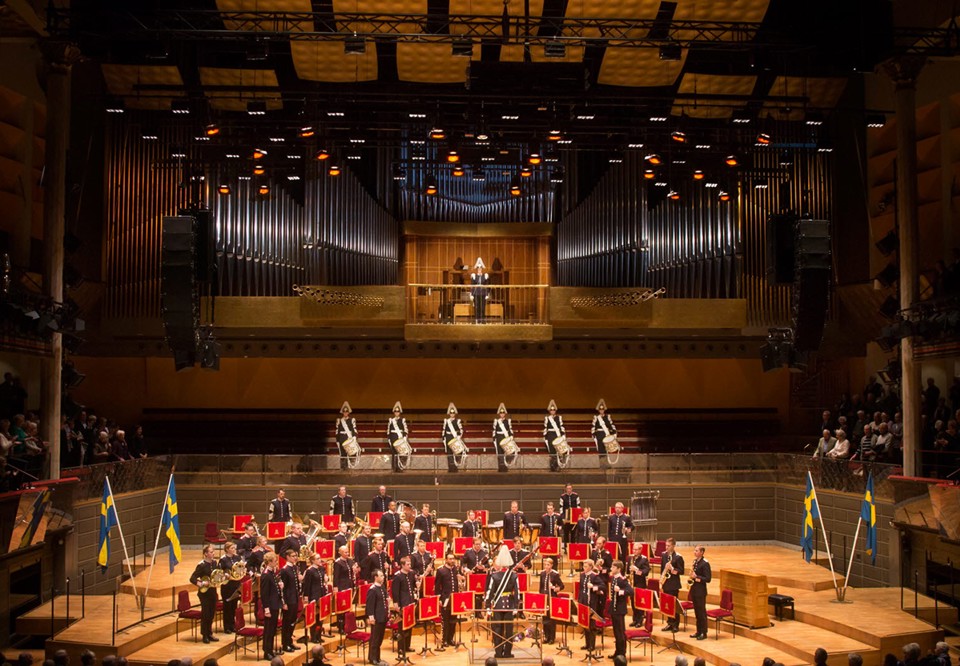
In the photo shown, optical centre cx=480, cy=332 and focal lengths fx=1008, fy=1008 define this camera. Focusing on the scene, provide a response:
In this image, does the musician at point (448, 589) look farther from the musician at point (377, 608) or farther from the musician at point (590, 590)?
the musician at point (590, 590)

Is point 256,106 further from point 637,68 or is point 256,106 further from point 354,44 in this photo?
point 637,68

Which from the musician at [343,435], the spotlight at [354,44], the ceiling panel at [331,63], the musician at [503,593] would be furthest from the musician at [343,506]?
the ceiling panel at [331,63]

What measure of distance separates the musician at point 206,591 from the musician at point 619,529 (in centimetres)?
589

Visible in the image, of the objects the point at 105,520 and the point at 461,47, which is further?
the point at 461,47

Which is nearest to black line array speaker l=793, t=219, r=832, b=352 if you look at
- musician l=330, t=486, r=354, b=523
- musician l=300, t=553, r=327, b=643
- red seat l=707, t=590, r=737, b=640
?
red seat l=707, t=590, r=737, b=640

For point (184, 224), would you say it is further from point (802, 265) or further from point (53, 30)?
point (802, 265)

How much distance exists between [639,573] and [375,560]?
334 cm

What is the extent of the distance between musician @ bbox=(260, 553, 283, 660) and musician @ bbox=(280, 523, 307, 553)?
2.88 feet

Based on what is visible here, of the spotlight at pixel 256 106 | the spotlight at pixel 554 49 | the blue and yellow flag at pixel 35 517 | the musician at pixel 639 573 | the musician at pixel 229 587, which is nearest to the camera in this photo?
the musician at pixel 229 587

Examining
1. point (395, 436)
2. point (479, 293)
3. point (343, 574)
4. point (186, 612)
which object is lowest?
point (186, 612)

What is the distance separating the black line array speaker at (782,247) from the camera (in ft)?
51.1

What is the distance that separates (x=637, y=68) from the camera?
19.3 meters

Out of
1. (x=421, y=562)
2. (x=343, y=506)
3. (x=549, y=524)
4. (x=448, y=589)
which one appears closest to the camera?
(x=448, y=589)

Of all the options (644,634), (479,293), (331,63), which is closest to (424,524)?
(644,634)
